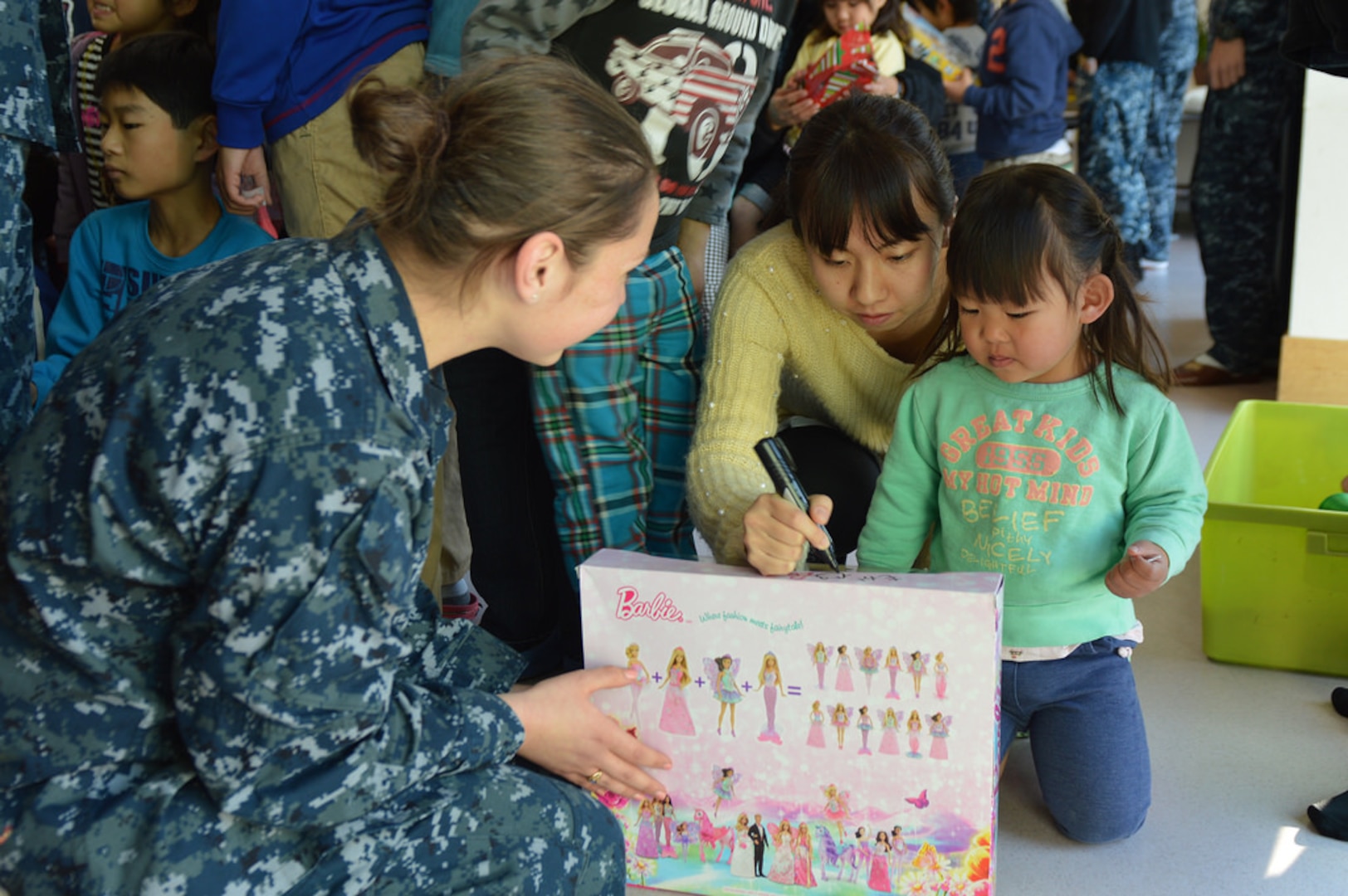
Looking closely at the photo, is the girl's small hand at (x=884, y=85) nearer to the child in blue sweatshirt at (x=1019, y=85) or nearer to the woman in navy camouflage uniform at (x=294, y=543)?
the child in blue sweatshirt at (x=1019, y=85)

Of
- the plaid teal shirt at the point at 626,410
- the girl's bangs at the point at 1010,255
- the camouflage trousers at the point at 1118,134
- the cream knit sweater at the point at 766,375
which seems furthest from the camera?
the camouflage trousers at the point at 1118,134

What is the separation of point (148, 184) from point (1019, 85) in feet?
7.40

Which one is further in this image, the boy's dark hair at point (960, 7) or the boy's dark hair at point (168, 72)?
the boy's dark hair at point (960, 7)

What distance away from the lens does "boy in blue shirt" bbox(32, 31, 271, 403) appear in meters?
1.89

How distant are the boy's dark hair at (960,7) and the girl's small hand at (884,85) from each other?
901 millimetres

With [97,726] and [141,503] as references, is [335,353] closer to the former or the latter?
[141,503]

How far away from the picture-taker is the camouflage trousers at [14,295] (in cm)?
120

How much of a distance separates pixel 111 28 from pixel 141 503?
153 cm

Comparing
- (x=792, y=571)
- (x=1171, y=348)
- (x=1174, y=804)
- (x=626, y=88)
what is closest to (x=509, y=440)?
(x=626, y=88)

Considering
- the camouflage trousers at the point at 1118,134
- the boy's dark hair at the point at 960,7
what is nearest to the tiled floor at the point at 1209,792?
the boy's dark hair at the point at 960,7

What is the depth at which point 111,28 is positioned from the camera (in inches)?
80.4

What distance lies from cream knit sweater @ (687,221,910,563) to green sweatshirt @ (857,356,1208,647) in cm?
17

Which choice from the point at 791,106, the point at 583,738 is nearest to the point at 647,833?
the point at 583,738

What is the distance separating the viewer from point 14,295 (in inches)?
48.9
